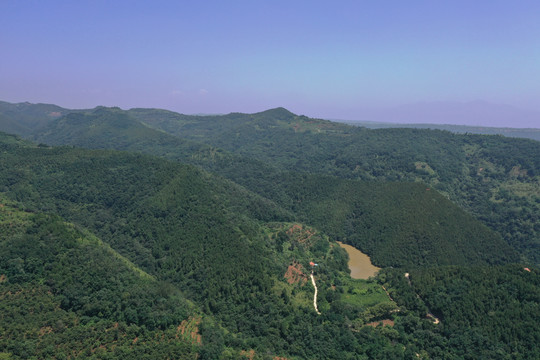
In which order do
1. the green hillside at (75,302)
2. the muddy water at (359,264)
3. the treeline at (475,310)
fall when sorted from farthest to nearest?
the muddy water at (359,264) → the treeline at (475,310) → the green hillside at (75,302)

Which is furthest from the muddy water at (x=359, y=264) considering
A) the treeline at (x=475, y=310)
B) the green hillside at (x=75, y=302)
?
the green hillside at (x=75, y=302)

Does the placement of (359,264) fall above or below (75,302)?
below

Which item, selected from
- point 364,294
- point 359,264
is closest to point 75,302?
point 364,294

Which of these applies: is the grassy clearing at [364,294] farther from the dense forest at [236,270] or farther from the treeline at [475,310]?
the treeline at [475,310]

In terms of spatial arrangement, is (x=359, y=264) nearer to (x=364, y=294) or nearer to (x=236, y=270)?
(x=364, y=294)

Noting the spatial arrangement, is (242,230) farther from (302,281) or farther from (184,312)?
(184,312)

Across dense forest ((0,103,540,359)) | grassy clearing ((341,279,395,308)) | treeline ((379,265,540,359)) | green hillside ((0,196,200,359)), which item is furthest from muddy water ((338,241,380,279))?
green hillside ((0,196,200,359))

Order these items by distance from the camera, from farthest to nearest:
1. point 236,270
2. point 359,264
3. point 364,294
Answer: point 359,264 < point 364,294 < point 236,270

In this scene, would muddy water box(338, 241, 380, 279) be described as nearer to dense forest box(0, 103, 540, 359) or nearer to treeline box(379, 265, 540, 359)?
dense forest box(0, 103, 540, 359)

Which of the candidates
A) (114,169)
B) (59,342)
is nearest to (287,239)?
(59,342)
